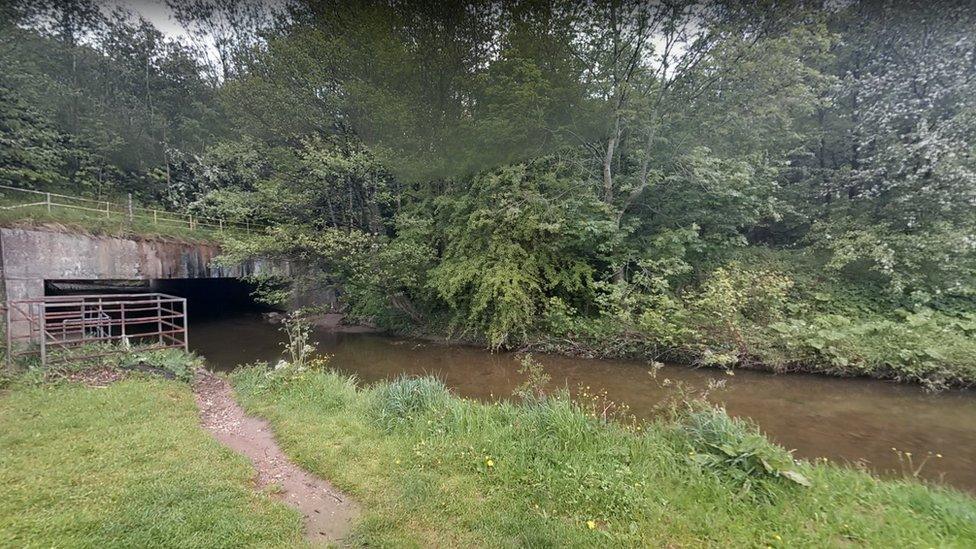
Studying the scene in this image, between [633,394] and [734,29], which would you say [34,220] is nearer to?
[633,394]

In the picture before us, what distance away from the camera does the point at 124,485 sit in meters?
3.18

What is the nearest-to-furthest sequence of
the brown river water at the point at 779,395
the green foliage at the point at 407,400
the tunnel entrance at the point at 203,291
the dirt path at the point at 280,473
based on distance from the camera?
1. the dirt path at the point at 280,473
2. the green foliage at the point at 407,400
3. the brown river water at the point at 779,395
4. the tunnel entrance at the point at 203,291

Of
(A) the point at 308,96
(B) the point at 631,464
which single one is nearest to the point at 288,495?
(B) the point at 631,464

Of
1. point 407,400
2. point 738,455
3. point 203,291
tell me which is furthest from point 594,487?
point 203,291

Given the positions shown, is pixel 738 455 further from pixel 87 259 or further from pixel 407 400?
pixel 87 259

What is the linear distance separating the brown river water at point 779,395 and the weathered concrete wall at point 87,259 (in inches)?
105

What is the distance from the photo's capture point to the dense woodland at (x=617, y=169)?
29.5 feet

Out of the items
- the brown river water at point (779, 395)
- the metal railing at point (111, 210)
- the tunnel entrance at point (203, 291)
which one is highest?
the metal railing at point (111, 210)

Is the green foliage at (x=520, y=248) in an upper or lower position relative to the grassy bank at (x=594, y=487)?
upper

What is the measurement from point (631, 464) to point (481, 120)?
10782mm

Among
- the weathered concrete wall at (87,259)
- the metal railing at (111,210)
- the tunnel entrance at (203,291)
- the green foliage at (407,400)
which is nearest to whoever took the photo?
the green foliage at (407,400)

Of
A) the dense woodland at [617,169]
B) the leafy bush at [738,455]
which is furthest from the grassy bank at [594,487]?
the dense woodland at [617,169]

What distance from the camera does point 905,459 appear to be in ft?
16.2

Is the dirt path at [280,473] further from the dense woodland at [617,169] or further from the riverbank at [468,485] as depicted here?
the dense woodland at [617,169]
